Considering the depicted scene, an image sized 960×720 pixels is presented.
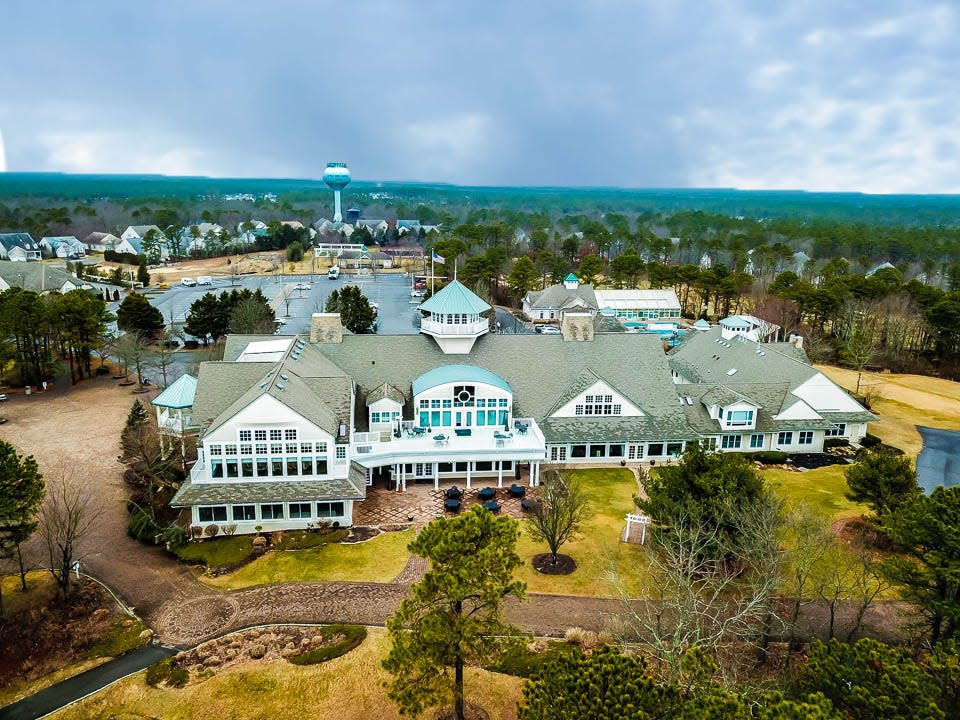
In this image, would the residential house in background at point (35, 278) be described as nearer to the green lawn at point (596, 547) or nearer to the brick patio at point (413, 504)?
the brick patio at point (413, 504)

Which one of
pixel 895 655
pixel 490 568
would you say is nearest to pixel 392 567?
pixel 490 568

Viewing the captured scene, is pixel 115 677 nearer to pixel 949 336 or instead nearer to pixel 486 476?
pixel 486 476

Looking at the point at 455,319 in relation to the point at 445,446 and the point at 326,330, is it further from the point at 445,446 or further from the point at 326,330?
the point at 445,446

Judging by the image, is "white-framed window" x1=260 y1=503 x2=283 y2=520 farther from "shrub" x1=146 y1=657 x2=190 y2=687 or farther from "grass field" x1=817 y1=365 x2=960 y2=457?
"grass field" x1=817 y1=365 x2=960 y2=457

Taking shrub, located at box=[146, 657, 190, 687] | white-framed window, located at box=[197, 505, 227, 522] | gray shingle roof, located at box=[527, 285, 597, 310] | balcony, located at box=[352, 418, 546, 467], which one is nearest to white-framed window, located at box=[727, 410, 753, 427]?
balcony, located at box=[352, 418, 546, 467]

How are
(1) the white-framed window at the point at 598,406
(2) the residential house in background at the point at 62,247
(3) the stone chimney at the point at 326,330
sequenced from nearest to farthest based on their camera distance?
(1) the white-framed window at the point at 598,406
(3) the stone chimney at the point at 326,330
(2) the residential house in background at the point at 62,247

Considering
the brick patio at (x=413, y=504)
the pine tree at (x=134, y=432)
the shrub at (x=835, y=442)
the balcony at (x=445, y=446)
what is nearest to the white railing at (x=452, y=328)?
the balcony at (x=445, y=446)
